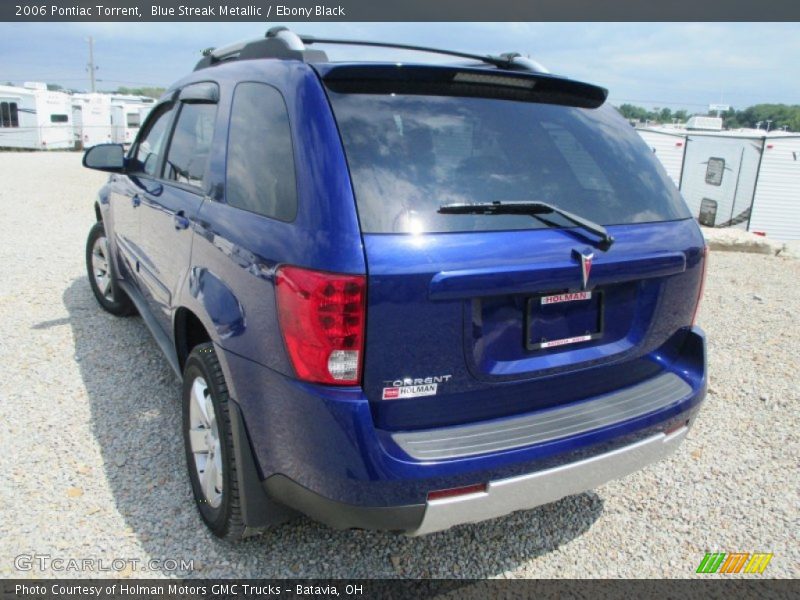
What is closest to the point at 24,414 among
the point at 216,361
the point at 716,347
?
the point at 216,361

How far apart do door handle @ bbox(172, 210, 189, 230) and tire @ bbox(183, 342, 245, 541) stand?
23.8 inches

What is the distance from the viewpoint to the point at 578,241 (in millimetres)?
2062

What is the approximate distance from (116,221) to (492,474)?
371 cm

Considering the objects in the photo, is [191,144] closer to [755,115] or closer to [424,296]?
[424,296]

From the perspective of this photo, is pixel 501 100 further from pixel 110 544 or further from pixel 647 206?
pixel 110 544

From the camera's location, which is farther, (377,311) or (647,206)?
(647,206)

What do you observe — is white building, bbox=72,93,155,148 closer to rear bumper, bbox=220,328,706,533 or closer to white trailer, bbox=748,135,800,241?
white trailer, bbox=748,135,800,241

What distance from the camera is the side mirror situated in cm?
412

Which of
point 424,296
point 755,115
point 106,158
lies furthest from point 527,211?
point 755,115

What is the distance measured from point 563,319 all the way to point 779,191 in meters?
15.3

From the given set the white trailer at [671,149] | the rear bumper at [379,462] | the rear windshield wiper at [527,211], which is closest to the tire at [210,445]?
the rear bumper at [379,462]

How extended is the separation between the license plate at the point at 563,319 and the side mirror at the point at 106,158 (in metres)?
3.39

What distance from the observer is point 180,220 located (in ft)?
9.20

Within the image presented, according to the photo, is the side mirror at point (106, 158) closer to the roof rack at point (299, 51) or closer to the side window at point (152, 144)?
the side window at point (152, 144)
